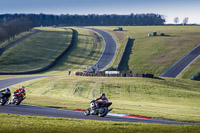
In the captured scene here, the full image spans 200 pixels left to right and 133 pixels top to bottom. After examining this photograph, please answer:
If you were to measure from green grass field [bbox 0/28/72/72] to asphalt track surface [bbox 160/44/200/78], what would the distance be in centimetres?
4155

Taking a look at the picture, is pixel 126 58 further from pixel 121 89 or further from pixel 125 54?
pixel 121 89

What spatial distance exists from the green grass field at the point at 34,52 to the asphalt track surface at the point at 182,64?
1636 inches

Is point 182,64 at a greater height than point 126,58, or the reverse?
point 182,64

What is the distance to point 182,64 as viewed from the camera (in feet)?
323

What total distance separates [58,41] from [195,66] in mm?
78214

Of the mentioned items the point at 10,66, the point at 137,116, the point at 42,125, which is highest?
the point at 42,125

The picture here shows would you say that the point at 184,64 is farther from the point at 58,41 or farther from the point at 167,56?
the point at 58,41

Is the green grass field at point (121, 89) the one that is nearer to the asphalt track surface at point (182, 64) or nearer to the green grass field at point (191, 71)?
the green grass field at point (191, 71)

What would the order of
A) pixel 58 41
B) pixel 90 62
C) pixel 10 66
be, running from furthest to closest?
pixel 58 41 < pixel 90 62 < pixel 10 66

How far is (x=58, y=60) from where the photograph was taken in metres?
121

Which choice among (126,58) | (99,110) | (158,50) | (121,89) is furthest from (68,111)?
(158,50)

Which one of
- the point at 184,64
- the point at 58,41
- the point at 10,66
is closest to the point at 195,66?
the point at 184,64

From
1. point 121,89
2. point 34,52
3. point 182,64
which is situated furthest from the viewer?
point 34,52

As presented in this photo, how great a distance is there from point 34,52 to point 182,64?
60743mm
